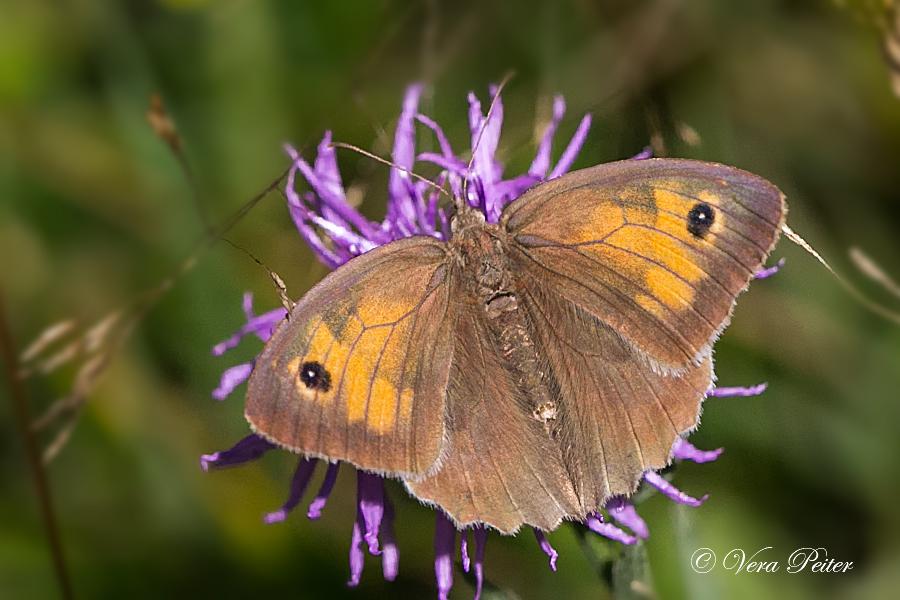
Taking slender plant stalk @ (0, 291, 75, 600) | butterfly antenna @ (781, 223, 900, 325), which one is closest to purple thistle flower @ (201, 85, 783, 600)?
butterfly antenna @ (781, 223, 900, 325)

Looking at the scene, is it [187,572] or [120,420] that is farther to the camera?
[120,420]

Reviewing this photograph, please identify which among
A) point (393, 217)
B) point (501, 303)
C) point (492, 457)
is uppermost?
point (393, 217)

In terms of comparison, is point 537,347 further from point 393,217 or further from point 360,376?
point 393,217

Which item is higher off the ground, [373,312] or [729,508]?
[373,312]

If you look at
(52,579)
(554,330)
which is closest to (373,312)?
(554,330)

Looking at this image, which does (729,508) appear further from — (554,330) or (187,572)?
(187,572)

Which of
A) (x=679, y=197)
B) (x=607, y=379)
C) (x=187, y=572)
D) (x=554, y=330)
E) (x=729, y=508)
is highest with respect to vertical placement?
(x=679, y=197)

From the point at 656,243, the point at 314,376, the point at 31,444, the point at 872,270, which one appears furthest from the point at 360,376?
the point at 872,270

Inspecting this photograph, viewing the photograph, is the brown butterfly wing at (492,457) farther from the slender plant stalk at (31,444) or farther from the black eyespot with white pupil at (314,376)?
the slender plant stalk at (31,444)
